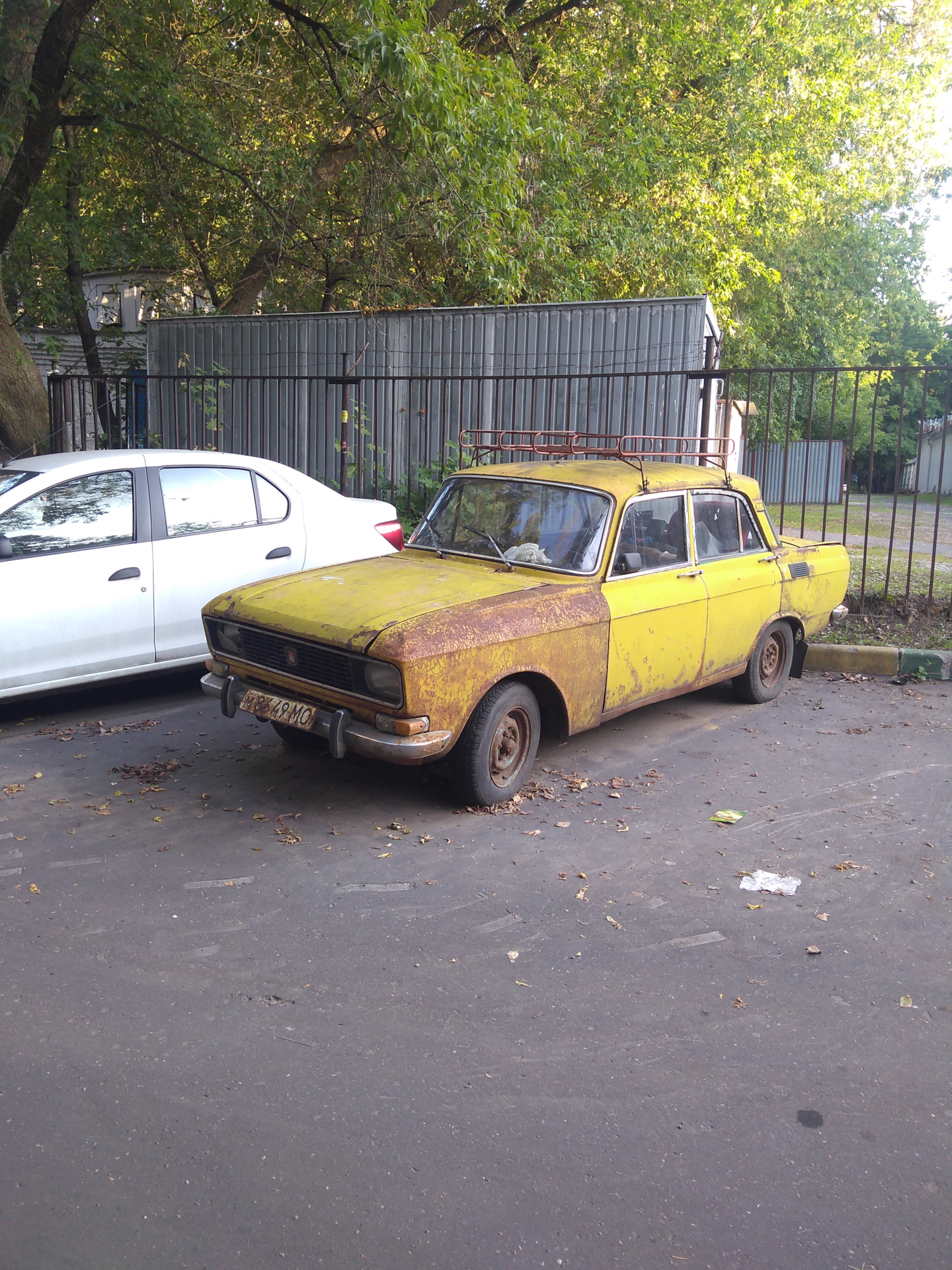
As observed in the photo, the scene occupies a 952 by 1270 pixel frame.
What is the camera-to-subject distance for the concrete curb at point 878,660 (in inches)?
320

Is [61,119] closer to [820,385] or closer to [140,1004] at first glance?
[140,1004]

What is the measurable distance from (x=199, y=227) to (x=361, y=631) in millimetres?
13235

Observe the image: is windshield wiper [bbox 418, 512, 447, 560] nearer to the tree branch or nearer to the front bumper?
the front bumper

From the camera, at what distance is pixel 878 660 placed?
27.1 ft

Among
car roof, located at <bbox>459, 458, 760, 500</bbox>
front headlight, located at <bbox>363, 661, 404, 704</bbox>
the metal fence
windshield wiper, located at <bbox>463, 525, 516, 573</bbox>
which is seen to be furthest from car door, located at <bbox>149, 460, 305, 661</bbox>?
the metal fence

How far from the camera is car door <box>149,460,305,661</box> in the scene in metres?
6.64

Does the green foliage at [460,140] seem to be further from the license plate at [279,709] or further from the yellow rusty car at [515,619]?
the license plate at [279,709]

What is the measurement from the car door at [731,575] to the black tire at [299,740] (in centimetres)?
243

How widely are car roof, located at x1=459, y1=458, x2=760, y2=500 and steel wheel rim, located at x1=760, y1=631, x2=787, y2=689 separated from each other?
1162mm

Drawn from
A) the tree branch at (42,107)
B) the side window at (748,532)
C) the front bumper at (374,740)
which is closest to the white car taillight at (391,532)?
the side window at (748,532)

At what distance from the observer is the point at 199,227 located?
51.9 ft

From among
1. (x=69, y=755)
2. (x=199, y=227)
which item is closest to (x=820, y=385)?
(x=199, y=227)

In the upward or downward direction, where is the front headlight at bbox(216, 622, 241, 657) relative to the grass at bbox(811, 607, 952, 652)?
upward

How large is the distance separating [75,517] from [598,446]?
6697 mm
